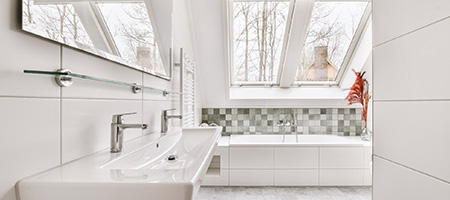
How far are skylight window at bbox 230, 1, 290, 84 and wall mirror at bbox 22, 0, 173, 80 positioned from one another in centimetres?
128

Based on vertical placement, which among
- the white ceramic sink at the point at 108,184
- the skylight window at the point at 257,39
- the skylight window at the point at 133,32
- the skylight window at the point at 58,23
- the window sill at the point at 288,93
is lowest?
the white ceramic sink at the point at 108,184

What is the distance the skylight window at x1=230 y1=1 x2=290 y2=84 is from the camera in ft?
9.12

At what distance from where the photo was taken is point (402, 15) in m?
1.07

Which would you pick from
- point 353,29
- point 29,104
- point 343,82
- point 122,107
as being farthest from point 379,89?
point 343,82

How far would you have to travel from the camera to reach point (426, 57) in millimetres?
929

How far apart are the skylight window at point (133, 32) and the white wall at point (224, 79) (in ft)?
4.03

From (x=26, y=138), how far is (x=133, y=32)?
2.63 ft

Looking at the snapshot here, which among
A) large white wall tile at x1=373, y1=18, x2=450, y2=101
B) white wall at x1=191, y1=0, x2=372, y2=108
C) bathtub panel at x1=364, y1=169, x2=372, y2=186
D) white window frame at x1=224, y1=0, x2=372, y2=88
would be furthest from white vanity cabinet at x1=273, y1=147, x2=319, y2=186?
large white wall tile at x1=373, y1=18, x2=450, y2=101

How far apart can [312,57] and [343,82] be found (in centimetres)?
61

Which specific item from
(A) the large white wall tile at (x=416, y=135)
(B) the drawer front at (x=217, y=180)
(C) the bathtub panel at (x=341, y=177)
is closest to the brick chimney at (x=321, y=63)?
(C) the bathtub panel at (x=341, y=177)

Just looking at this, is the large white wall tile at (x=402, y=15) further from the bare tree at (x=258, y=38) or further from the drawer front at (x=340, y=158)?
the drawer front at (x=340, y=158)

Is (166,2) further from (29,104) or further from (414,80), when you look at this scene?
(414,80)

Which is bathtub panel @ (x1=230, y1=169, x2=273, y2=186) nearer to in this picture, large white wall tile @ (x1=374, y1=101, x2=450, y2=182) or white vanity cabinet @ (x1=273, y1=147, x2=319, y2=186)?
white vanity cabinet @ (x1=273, y1=147, x2=319, y2=186)

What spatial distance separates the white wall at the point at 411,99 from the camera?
864mm
